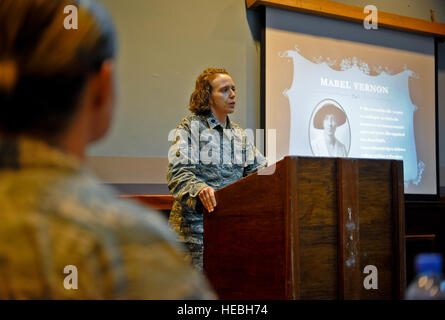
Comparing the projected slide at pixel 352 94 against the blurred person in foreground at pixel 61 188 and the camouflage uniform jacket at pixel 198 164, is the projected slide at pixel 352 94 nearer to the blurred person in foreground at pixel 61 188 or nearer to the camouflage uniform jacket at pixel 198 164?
the camouflage uniform jacket at pixel 198 164

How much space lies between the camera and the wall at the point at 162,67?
2975mm

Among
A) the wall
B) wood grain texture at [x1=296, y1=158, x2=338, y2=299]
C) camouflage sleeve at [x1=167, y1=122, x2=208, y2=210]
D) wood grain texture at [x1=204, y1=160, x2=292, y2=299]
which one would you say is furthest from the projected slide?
wood grain texture at [x1=296, y1=158, x2=338, y2=299]

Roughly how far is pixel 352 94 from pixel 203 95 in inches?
74.7

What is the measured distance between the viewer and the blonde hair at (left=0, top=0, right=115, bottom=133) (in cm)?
45

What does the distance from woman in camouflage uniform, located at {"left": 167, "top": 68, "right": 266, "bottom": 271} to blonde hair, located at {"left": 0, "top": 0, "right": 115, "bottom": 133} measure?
1.29m

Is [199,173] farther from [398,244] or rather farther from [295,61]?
[295,61]

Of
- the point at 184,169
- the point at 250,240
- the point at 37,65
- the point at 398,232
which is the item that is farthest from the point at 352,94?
the point at 37,65

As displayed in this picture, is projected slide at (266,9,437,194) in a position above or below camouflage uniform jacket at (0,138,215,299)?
above

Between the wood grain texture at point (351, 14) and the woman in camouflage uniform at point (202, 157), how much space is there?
131 centimetres

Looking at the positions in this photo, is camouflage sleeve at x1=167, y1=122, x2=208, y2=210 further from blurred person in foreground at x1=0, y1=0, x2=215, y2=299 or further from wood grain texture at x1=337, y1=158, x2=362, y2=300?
blurred person in foreground at x1=0, y1=0, x2=215, y2=299

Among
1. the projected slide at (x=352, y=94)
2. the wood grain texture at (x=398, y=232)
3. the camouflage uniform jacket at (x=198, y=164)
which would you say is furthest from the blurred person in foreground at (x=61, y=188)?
the projected slide at (x=352, y=94)

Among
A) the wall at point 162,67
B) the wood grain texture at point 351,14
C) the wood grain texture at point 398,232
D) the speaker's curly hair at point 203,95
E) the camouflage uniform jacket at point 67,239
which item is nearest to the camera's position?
the camouflage uniform jacket at point 67,239

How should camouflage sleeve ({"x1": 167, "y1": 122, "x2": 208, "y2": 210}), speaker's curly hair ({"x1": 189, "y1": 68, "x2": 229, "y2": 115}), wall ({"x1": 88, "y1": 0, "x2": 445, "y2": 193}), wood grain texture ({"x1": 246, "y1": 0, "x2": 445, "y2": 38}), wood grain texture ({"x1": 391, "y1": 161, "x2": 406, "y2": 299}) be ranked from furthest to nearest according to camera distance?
1. wood grain texture ({"x1": 246, "y1": 0, "x2": 445, "y2": 38})
2. wall ({"x1": 88, "y1": 0, "x2": 445, "y2": 193})
3. speaker's curly hair ({"x1": 189, "y1": 68, "x2": 229, "y2": 115})
4. camouflage sleeve ({"x1": 167, "y1": 122, "x2": 208, "y2": 210})
5. wood grain texture ({"x1": 391, "y1": 161, "x2": 406, "y2": 299})

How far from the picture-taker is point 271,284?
1286mm
